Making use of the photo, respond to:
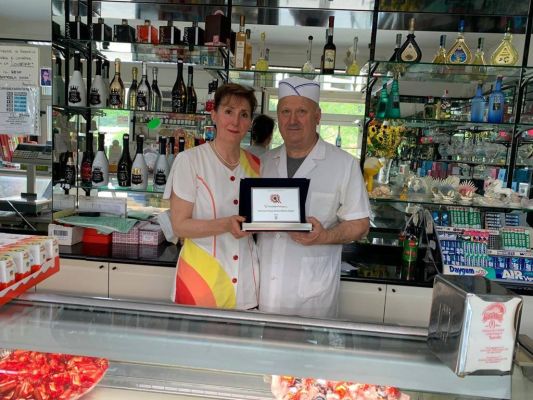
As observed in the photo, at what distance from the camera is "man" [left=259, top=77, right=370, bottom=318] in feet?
6.15

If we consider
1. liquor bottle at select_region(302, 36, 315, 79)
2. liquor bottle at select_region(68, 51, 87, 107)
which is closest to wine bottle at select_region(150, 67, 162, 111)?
liquor bottle at select_region(68, 51, 87, 107)

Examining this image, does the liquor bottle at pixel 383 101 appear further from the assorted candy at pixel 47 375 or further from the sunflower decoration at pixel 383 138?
the assorted candy at pixel 47 375

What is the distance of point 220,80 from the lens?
2.97 m

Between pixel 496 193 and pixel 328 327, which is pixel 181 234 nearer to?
pixel 328 327

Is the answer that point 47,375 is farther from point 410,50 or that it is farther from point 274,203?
point 410,50

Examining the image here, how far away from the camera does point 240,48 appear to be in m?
2.85

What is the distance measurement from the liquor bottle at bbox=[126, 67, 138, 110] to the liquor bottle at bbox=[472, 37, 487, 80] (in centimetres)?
228

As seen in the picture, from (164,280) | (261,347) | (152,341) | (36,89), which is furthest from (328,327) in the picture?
(36,89)

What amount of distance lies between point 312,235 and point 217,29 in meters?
1.66

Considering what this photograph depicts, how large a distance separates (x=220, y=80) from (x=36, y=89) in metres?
1.29

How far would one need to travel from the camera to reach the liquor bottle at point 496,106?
2.72 meters

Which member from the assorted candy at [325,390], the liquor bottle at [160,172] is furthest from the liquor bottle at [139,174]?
the assorted candy at [325,390]

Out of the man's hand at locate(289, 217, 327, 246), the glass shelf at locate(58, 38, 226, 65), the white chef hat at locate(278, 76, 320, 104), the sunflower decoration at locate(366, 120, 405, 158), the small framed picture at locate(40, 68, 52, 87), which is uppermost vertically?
the glass shelf at locate(58, 38, 226, 65)

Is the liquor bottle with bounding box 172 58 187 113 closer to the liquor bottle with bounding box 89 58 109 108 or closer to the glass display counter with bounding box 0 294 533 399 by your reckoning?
the liquor bottle with bounding box 89 58 109 108
